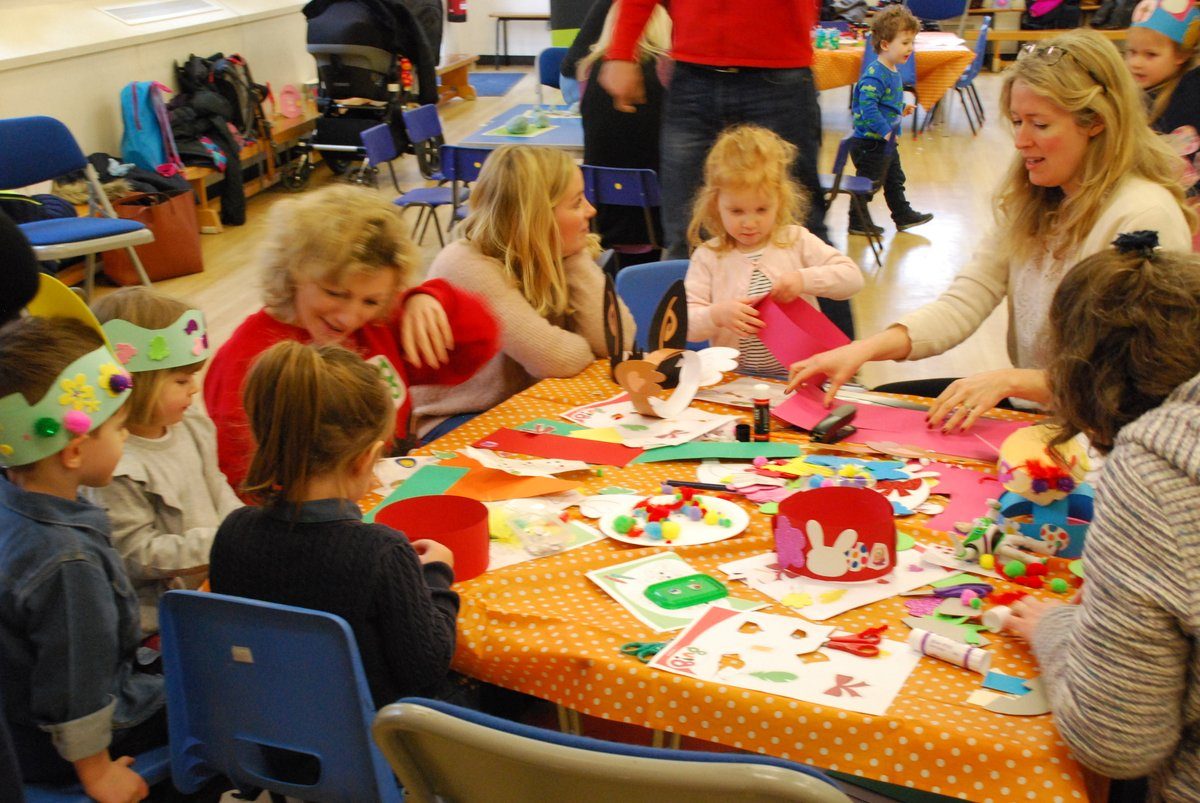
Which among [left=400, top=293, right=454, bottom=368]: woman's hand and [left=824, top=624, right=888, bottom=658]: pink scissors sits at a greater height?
[left=400, top=293, right=454, bottom=368]: woman's hand

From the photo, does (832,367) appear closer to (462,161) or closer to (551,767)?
(551,767)

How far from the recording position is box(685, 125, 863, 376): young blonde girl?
2672 millimetres

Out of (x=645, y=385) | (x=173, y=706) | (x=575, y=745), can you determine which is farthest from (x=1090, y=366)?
(x=173, y=706)

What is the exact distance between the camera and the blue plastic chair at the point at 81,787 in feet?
4.83

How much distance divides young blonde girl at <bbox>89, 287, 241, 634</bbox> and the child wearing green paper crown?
0.26m

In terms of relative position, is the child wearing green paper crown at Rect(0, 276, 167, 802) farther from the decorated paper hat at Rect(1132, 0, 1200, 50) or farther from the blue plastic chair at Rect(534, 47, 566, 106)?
the blue plastic chair at Rect(534, 47, 566, 106)

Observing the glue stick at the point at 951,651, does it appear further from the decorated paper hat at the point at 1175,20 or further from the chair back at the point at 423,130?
the chair back at the point at 423,130

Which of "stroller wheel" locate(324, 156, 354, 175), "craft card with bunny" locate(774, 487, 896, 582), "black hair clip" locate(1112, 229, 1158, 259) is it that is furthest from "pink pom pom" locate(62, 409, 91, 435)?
"stroller wheel" locate(324, 156, 354, 175)

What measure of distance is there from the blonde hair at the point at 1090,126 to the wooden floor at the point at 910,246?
1895 mm

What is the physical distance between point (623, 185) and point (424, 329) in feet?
6.38

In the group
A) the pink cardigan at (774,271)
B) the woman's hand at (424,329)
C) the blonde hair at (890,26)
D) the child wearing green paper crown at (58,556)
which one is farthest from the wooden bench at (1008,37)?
the child wearing green paper crown at (58,556)

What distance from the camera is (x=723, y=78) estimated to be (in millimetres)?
3146

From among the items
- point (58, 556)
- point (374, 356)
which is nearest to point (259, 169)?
point (374, 356)

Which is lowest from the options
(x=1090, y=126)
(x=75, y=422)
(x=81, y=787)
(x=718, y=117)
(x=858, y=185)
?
(x=81, y=787)
